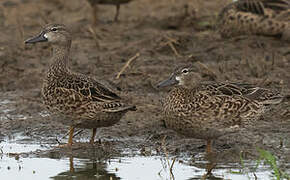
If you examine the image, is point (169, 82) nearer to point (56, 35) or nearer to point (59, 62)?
point (59, 62)

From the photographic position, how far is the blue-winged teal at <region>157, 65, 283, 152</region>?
743cm

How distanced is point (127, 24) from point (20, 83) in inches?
130

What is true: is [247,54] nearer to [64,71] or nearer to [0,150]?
[64,71]

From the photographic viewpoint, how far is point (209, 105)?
746cm

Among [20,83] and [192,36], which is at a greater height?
[192,36]

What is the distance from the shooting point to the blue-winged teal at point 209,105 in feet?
24.4

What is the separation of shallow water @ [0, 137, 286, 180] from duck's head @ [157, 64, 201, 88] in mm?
792

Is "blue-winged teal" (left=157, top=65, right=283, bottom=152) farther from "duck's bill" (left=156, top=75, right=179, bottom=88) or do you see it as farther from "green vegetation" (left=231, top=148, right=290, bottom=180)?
"green vegetation" (left=231, top=148, right=290, bottom=180)

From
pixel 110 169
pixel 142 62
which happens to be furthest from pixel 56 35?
pixel 142 62

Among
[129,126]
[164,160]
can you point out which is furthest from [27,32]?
[164,160]

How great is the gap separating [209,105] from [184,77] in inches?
19.4

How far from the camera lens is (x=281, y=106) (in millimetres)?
8992


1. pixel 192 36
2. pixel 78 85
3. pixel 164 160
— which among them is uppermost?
pixel 192 36

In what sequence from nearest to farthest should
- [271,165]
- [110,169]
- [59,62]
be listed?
[271,165], [110,169], [59,62]
